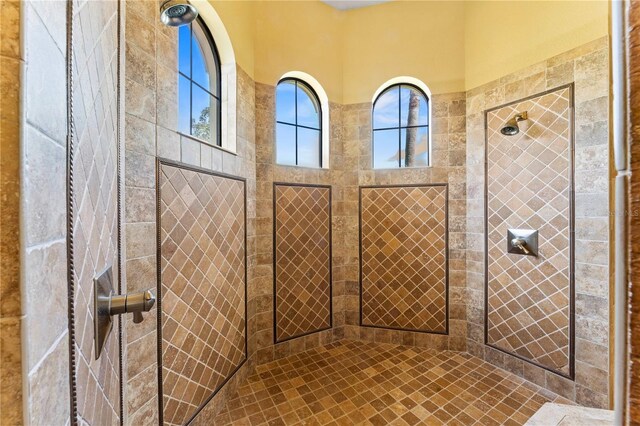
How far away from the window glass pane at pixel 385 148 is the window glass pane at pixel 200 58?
1805 millimetres

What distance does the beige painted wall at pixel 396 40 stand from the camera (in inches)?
86.7

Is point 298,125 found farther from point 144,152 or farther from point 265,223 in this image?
point 144,152

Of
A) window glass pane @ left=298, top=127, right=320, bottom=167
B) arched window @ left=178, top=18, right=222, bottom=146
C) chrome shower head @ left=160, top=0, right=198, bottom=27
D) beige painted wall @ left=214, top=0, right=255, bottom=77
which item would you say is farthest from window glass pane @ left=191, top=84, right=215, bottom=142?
window glass pane @ left=298, top=127, right=320, bottom=167

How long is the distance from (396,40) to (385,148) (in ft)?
3.80

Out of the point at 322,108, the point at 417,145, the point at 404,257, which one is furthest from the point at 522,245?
the point at 322,108

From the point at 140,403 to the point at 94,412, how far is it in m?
0.83

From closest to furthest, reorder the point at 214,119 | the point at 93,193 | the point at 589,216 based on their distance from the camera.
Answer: the point at 93,193 → the point at 589,216 → the point at 214,119

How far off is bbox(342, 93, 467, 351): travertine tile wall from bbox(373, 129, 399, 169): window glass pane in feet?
0.47

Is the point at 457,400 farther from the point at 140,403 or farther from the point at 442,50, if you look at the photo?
the point at 442,50

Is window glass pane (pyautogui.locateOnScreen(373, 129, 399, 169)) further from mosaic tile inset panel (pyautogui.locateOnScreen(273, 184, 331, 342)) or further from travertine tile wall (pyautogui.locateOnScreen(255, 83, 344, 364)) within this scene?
travertine tile wall (pyautogui.locateOnScreen(255, 83, 344, 364))

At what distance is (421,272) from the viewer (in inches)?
111

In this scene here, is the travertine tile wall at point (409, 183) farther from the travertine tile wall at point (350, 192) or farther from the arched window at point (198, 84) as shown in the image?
the arched window at point (198, 84)

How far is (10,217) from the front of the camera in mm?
310

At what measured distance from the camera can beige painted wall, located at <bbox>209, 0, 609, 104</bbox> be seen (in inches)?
86.7
